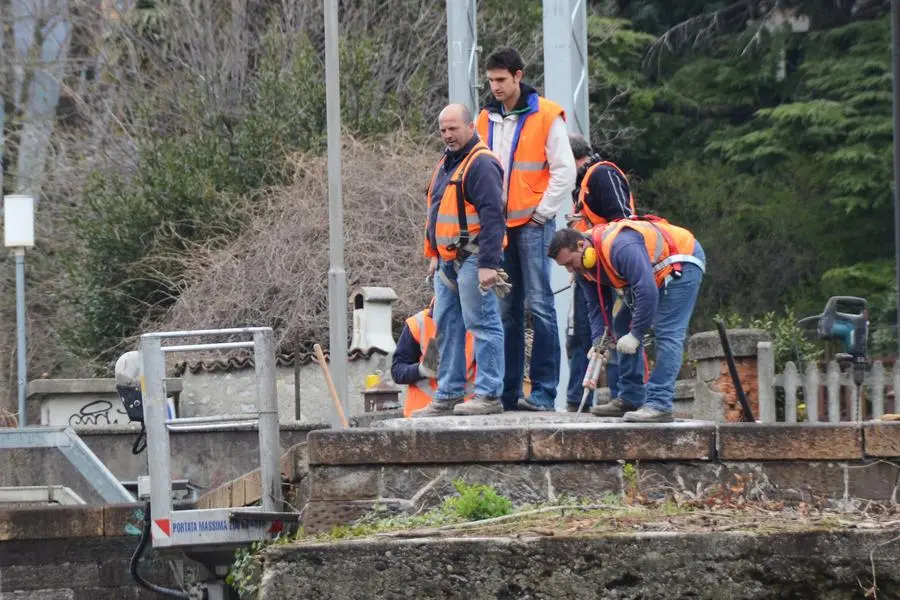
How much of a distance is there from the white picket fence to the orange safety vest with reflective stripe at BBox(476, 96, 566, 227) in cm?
540

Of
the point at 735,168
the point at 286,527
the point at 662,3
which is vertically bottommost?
the point at 286,527

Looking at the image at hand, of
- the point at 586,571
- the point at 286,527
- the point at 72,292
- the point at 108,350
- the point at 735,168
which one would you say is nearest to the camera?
the point at 586,571

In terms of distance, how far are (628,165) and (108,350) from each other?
35.0 ft

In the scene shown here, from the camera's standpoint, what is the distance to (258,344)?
964cm

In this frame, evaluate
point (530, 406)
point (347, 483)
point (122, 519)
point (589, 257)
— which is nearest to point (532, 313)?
point (530, 406)

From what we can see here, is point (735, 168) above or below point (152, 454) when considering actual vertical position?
above

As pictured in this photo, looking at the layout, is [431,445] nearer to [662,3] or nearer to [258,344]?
[258,344]

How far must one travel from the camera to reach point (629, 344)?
8945 mm

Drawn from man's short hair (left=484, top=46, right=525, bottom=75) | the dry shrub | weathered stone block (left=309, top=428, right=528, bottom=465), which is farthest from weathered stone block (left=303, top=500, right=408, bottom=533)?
the dry shrub

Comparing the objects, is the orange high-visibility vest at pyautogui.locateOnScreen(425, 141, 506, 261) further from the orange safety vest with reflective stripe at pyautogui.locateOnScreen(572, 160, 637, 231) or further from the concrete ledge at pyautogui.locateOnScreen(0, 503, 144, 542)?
the concrete ledge at pyautogui.locateOnScreen(0, 503, 144, 542)

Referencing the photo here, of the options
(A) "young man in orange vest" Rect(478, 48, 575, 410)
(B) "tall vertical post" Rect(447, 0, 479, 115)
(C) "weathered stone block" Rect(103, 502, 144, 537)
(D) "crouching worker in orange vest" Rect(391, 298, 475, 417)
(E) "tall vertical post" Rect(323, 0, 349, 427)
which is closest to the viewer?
(A) "young man in orange vest" Rect(478, 48, 575, 410)

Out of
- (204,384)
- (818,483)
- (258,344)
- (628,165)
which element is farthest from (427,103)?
(818,483)

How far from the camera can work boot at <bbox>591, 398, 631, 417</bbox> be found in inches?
357

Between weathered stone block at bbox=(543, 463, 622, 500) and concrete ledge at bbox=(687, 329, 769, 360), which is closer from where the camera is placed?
weathered stone block at bbox=(543, 463, 622, 500)
